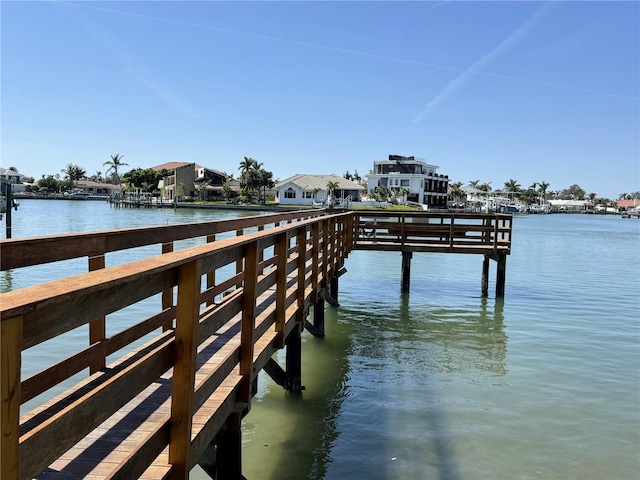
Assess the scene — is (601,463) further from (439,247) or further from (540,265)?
(540,265)

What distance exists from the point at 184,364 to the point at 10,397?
1.28m

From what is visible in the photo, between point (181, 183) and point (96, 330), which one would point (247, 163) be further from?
point (96, 330)

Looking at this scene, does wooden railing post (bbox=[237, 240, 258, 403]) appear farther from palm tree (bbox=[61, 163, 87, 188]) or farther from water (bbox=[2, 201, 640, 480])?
palm tree (bbox=[61, 163, 87, 188])

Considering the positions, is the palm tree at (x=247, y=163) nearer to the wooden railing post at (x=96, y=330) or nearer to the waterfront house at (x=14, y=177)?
the waterfront house at (x=14, y=177)

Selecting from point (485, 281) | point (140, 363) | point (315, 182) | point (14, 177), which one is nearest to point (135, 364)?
point (140, 363)

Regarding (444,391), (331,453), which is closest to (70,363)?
(331,453)

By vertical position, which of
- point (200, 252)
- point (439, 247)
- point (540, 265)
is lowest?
point (540, 265)

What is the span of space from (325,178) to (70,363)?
92.2m

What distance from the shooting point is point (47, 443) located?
1853 mm

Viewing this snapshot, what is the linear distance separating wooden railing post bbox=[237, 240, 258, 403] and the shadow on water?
194 centimetres

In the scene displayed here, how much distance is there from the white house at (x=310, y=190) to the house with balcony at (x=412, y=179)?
788 cm

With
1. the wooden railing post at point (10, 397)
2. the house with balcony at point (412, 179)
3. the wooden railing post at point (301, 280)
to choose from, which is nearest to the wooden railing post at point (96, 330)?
the wooden railing post at point (301, 280)

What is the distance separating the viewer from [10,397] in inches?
63.3

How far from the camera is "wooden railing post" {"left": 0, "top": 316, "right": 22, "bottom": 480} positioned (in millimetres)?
1560
